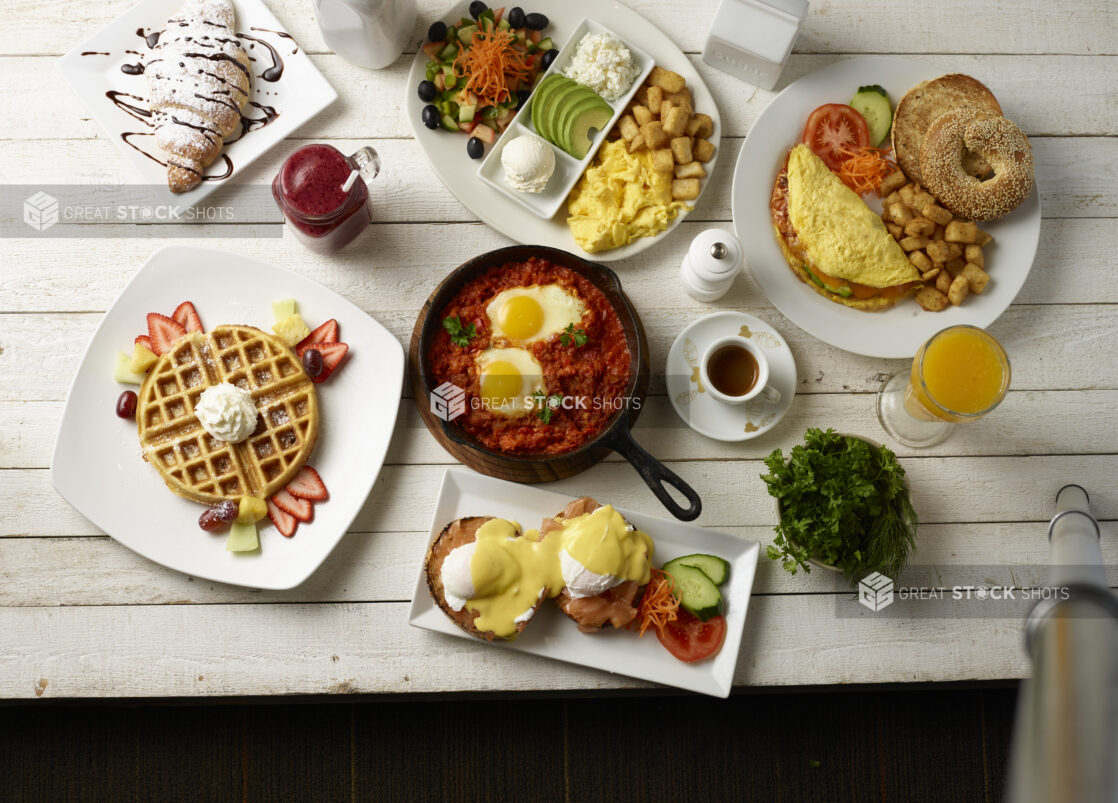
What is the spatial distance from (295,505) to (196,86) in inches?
62.6

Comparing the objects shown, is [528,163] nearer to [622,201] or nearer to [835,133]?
[622,201]

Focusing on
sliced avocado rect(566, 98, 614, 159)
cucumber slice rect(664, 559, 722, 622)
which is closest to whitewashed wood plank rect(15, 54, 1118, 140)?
sliced avocado rect(566, 98, 614, 159)

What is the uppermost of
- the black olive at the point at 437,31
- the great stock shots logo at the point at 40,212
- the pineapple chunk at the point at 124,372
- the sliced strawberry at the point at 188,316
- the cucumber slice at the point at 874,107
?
the black olive at the point at 437,31

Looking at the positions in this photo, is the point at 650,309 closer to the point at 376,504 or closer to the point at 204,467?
the point at 376,504

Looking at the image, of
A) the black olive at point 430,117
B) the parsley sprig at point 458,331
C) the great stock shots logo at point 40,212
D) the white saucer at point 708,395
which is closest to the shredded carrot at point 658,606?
the white saucer at point 708,395

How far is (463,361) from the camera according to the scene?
269cm

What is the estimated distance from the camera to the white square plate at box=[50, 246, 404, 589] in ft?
8.73

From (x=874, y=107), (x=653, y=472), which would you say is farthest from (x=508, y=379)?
(x=874, y=107)

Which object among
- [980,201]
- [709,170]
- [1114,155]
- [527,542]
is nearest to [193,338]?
[527,542]

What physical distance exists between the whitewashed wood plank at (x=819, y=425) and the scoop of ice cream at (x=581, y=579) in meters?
0.47

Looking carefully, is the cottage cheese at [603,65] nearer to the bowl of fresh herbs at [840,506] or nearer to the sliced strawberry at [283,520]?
the bowl of fresh herbs at [840,506]

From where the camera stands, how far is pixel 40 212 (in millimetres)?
2896

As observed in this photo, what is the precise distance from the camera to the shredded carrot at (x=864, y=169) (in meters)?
2.89

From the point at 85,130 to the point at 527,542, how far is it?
2.33 m
